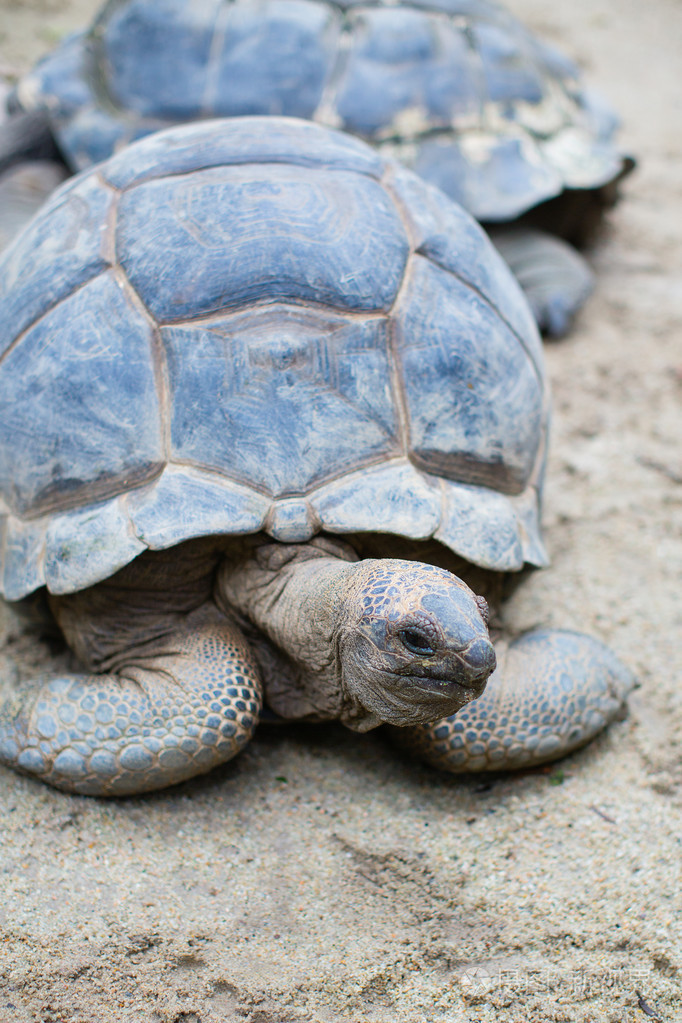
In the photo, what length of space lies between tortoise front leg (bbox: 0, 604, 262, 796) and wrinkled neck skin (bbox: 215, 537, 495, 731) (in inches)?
5.3

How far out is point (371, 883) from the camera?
197 centimetres

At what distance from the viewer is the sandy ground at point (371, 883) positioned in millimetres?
1710

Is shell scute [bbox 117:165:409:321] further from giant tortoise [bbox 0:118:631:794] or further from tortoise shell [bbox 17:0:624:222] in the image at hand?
tortoise shell [bbox 17:0:624:222]

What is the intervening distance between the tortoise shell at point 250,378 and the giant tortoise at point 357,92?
6.73 ft

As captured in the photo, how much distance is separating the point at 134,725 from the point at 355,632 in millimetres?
642

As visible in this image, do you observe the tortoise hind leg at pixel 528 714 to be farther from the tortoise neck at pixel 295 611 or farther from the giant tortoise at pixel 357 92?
the giant tortoise at pixel 357 92

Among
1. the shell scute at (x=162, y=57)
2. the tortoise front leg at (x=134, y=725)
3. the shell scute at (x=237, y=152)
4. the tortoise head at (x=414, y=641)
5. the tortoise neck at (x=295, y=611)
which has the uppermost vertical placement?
the shell scute at (x=237, y=152)

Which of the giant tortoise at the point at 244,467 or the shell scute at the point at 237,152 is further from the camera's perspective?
the shell scute at the point at 237,152

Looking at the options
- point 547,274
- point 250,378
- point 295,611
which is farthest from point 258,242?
point 547,274

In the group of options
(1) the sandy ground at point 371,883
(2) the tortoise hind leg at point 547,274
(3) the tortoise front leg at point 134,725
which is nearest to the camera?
(1) the sandy ground at point 371,883

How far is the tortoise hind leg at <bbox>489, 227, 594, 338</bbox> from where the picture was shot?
13.9ft

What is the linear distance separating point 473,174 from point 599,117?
138 cm

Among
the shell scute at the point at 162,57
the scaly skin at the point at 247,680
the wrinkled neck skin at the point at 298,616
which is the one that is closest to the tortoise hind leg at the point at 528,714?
the scaly skin at the point at 247,680

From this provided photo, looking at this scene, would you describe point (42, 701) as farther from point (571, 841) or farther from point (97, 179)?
point (97, 179)
